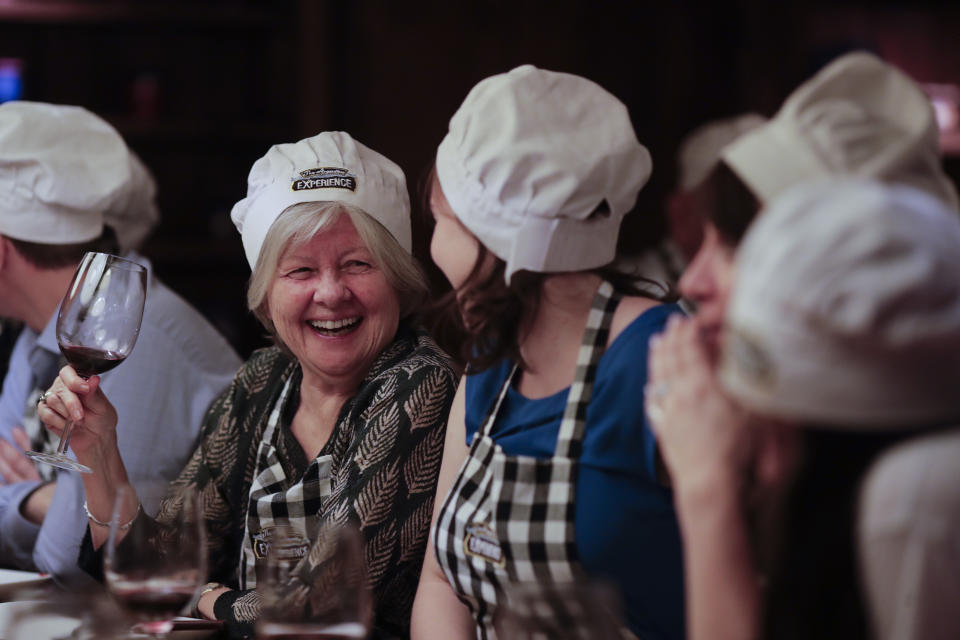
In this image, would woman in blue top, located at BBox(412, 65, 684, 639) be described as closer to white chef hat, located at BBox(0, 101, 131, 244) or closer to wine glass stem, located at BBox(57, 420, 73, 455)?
wine glass stem, located at BBox(57, 420, 73, 455)

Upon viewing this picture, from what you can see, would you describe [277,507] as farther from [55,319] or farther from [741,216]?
[741,216]

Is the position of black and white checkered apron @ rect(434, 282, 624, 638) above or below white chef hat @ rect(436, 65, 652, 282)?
below

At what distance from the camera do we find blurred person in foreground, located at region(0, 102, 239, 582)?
223 centimetres

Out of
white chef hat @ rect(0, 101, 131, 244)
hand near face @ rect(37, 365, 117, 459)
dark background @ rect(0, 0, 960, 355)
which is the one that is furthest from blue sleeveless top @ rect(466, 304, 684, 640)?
dark background @ rect(0, 0, 960, 355)

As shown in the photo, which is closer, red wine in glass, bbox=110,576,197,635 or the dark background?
red wine in glass, bbox=110,576,197,635

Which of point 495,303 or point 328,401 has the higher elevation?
point 495,303

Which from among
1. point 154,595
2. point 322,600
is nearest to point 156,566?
point 154,595

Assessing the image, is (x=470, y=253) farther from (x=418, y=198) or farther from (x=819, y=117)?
(x=819, y=117)

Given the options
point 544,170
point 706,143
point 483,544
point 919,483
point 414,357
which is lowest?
point 483,544

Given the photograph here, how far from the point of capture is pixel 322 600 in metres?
1.11

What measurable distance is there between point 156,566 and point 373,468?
0.54 meters

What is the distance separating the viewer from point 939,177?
3.66 ft

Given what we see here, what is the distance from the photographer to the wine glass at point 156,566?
1234 millimetres

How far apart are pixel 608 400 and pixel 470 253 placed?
0.29 meters
